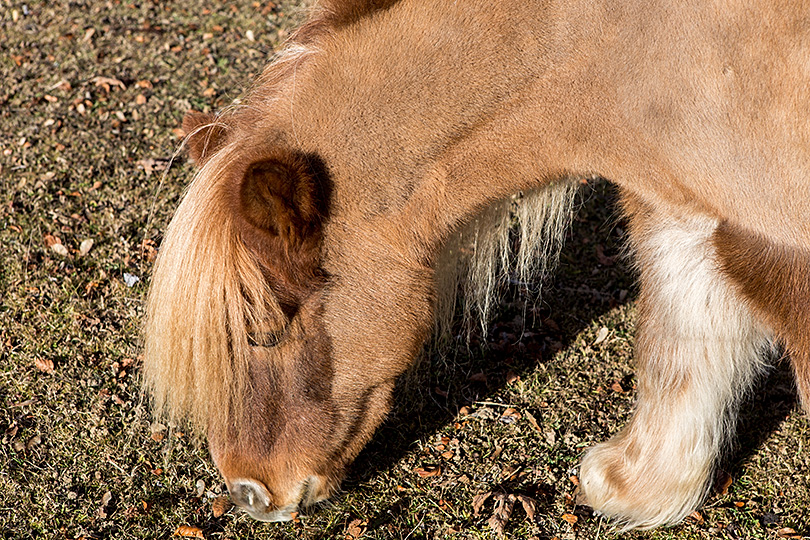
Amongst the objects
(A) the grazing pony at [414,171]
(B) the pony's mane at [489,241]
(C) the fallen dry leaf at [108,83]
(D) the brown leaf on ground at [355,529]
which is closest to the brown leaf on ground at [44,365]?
(A) the grazing pony at [414,171]

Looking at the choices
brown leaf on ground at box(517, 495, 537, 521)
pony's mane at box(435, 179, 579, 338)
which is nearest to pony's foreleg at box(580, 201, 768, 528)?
brown leaf on ground at box(517, 495, 537, 521)

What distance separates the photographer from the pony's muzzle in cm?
284

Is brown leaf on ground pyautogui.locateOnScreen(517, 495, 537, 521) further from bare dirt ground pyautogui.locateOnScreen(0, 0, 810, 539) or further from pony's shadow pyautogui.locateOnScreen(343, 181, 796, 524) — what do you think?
pony's shadow pyautogui.locateOnScreen(343, 181, 796, 524)

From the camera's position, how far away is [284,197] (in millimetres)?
2309

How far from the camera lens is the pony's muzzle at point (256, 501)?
9.32 feet

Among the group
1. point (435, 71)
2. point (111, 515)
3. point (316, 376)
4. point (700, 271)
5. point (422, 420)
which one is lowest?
point (422, 420)

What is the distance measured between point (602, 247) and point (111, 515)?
3.07m

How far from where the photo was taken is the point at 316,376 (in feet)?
8.82

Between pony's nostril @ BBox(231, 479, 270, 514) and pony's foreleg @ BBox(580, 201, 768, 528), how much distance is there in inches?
54.1

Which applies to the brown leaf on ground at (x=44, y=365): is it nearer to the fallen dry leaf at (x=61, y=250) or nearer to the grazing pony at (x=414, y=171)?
the fallen dry leaf at (x=61, y=250)

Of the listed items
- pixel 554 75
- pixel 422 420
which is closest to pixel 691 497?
pixel 422 420

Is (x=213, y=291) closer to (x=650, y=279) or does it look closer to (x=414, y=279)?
(x=414, y=279)

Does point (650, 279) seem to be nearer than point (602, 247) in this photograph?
Yes

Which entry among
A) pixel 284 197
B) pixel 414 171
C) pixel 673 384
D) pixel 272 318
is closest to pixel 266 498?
pixel 272 318
